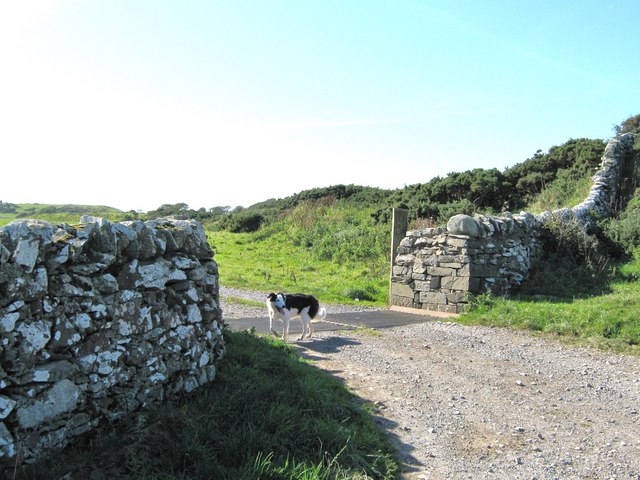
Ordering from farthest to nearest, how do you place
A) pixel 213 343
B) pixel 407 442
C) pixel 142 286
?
pixel 213 343 < pixel 407 442 < pixel 142 286

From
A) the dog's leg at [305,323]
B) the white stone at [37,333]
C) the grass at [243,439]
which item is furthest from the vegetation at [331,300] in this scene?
the dog's leg at [305,323]

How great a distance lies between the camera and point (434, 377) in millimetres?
6680

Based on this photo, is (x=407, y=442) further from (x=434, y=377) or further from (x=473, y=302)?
(x=473, y=302)

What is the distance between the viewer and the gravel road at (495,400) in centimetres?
441

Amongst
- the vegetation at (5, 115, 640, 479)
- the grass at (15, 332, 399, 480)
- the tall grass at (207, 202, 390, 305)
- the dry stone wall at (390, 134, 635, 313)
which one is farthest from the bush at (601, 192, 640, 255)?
the grass at (15, 332, 399, 480)

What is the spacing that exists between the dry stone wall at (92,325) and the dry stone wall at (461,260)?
753 centimetres

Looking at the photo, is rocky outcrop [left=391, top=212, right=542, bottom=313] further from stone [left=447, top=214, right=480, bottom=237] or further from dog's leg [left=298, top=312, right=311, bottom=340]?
dog's leg [left=298, top=312, right=311, bottom=340]

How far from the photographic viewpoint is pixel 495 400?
231 inches

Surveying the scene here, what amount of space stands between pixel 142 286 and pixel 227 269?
14462 millimetres

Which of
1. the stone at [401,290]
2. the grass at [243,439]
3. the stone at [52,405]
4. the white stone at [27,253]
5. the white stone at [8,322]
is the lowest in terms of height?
the grass at [243,439]

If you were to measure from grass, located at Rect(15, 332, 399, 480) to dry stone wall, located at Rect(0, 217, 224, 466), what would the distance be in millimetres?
218

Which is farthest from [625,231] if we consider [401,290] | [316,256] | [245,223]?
[245,223]

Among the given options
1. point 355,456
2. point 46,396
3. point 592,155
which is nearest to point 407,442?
point 355,456

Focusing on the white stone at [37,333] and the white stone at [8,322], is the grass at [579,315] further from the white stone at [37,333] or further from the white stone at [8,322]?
the white stone at [8,322]
